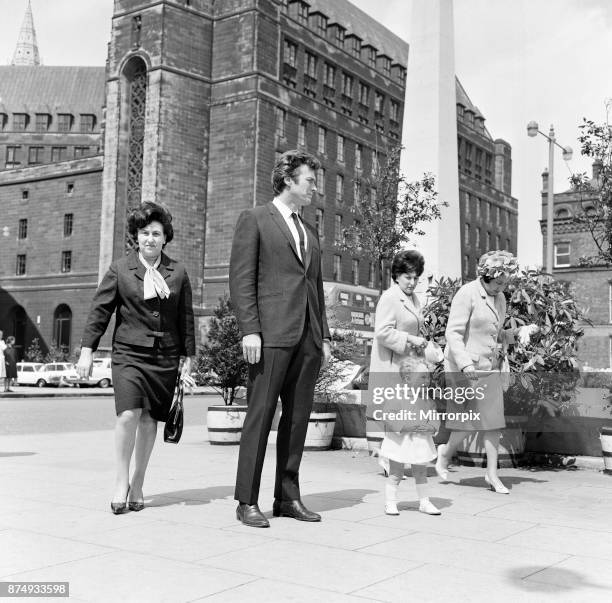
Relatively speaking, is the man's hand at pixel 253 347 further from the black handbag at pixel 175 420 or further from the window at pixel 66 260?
the window at pixel 66 260

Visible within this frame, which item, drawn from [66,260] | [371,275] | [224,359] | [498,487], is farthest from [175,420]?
[371,275]

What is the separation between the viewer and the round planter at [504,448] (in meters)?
9.01

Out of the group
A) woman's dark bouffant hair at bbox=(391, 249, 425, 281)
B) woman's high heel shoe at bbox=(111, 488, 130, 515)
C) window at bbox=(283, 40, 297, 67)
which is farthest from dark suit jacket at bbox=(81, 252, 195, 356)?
window at bbox=(283, 40, 297, 67)

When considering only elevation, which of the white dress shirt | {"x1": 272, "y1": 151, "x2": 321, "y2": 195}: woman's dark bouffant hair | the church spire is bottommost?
the white dress shirt

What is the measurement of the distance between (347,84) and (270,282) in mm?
62952

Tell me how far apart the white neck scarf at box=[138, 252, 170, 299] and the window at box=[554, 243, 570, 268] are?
55337 mm

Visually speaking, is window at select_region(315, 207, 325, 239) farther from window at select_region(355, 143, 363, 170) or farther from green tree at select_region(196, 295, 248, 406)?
green tree at select_region(196, 295, 248, 406)

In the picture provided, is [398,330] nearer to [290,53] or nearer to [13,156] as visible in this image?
[290,53]

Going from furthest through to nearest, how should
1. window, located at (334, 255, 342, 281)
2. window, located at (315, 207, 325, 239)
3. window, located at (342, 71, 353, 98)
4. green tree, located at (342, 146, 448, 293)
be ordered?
window, located at (342, 71, 353, 98)
window, located at (334, 255, 342, 281)
window, located at (315, 207, 325, 239)
green tree, located at (342, 146, 448, 293)

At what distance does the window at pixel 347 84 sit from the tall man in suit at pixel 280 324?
6170 centimetres

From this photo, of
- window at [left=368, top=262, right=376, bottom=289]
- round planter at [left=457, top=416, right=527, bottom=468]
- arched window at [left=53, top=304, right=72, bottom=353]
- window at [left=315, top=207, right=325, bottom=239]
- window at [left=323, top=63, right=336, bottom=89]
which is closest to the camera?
round planter at [left=457, top=416, right=527, bottom=468]

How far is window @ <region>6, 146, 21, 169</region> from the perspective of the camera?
92.4m

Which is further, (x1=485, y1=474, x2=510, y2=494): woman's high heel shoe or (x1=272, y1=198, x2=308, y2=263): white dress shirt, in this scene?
(x1=485, y1=474, x2=510, y2=494): woman's high heel shoe

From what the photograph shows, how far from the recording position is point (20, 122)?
92875mm
